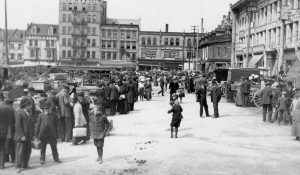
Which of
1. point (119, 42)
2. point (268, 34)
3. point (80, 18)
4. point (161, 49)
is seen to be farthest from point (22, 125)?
point (161, 49)

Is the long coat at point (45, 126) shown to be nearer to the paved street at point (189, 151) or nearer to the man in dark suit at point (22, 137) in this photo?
the man in dark suit at point (22, 137)

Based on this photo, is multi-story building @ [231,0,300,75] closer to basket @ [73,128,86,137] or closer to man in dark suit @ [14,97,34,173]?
basket @ [73,128,86,137]

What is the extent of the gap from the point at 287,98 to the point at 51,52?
274 ft

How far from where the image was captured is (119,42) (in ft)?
309

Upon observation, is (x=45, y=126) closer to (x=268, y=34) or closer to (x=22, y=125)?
(x=22, y=125)

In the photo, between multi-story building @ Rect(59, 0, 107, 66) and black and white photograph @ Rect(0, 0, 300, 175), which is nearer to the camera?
black and white photograph @ Rect(0, 0, 300, 175)

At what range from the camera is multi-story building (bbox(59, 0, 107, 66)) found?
9388cm

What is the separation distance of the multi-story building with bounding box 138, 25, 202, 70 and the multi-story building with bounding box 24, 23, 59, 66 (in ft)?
62.9

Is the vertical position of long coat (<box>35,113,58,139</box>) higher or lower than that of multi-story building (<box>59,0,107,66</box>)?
lower

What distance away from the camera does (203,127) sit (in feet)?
55.7

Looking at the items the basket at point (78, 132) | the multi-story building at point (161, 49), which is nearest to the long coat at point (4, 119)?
the basket at point (78, 132)

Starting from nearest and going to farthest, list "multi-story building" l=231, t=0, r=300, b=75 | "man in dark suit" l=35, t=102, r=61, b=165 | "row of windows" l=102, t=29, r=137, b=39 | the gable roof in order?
"man in dark suit" l=35, t=102, r=61, b=165 → "multi-story building" l=231, t=0, r=300, b=75 → "row of windows" l=102, t=29, r=137, b=39 → the gable roof

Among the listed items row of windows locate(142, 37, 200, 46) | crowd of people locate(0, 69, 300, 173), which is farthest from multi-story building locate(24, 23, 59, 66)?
crowd of people locate(0, 69, 300, 173)

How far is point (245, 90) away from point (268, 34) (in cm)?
2327
